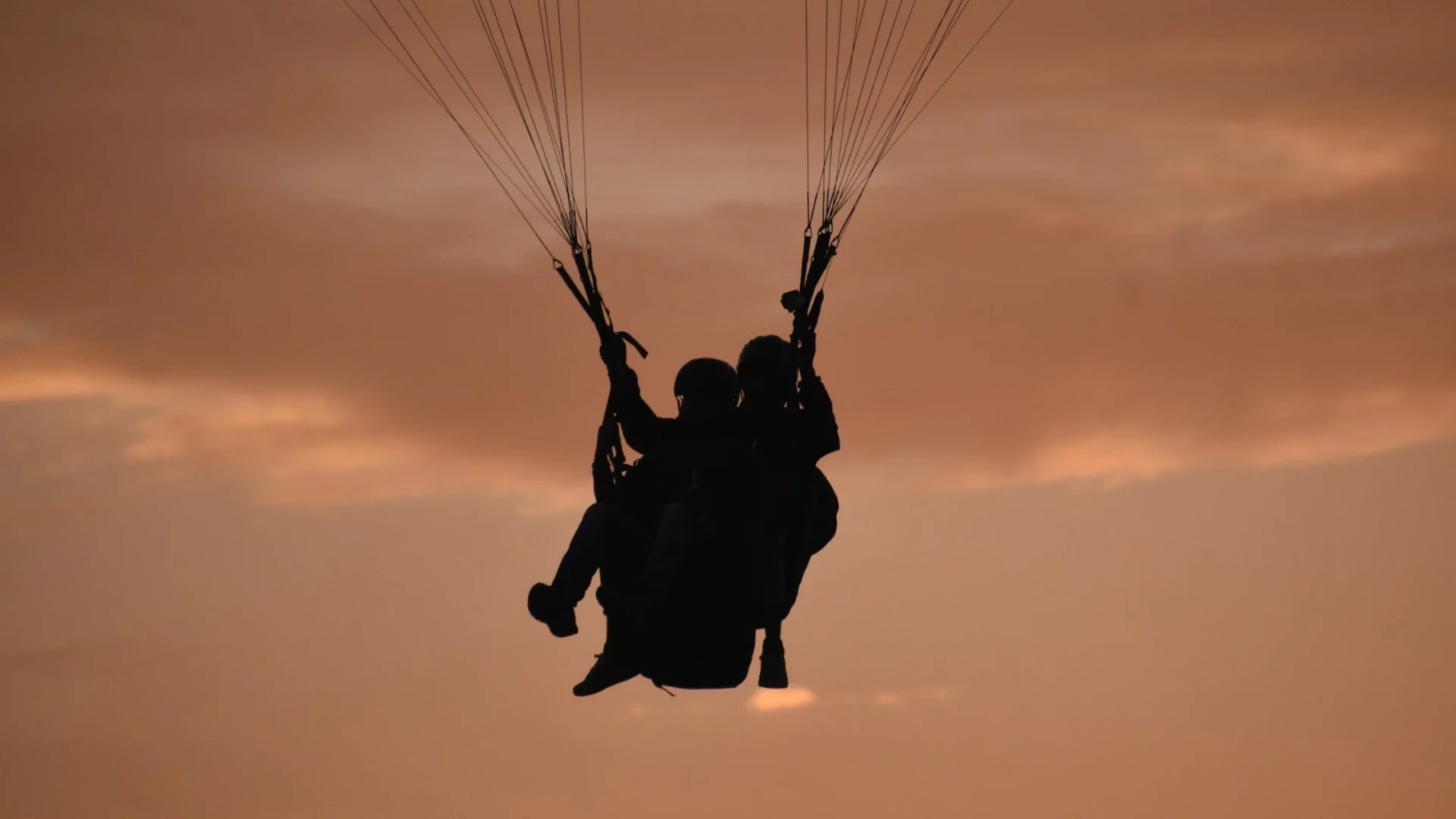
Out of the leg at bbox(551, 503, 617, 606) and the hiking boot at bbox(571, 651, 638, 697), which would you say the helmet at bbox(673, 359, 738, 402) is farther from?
the hiking boot at bbox(571, 651, 638, 697)

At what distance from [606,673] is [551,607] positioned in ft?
4.71

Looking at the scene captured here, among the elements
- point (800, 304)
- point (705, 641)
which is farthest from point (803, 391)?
point (705, 641)

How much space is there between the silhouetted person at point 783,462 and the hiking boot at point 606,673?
1293mm

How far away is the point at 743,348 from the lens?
76.9ft

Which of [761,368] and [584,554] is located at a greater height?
[761,368]

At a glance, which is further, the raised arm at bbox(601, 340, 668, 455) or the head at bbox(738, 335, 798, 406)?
the head at bbox(738, 335, 798, 406)

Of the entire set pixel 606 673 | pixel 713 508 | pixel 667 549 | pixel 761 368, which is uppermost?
pixel 761 368

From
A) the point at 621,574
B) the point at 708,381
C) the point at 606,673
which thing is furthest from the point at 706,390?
the point at 606,673

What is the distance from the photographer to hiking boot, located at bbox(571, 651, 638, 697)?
23016 mm

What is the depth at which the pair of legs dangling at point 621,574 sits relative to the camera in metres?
22.0

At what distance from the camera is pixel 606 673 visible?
2306cm

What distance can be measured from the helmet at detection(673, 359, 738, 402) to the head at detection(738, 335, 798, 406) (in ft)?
0.57

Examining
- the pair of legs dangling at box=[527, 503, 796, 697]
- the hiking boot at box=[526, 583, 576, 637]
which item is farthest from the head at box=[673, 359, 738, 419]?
the hiking boot at box=[526, 583, 576, 637]

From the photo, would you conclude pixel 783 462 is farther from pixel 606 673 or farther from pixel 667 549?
pixel 606 673
